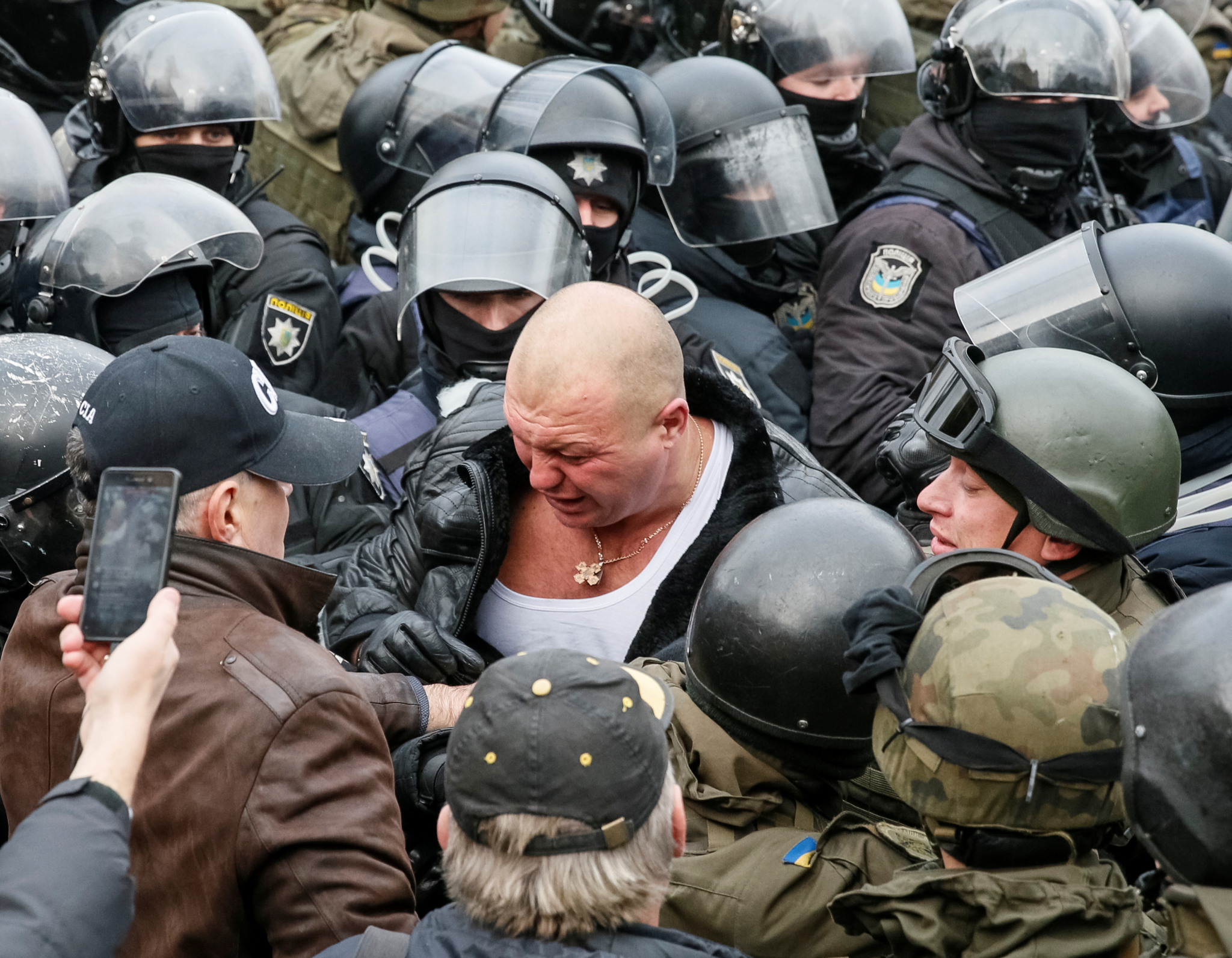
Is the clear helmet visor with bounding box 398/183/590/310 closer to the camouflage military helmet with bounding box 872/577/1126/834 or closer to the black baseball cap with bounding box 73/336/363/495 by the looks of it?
the black baseball cap with bounding box 73/336/363/495

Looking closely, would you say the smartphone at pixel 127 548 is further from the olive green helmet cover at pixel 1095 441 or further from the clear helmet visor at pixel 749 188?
Answer: the clear helmet visor at pixel 749 188

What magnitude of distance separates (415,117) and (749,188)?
156 centimetres

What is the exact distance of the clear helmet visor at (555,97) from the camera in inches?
189

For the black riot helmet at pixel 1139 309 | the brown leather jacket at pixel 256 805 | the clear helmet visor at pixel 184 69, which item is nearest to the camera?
the brown leather jacket at pixel 256 805

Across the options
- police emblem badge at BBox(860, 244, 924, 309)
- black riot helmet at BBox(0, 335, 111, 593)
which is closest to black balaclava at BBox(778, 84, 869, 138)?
police emblem badge at BBox(860, 244, 924, 309)

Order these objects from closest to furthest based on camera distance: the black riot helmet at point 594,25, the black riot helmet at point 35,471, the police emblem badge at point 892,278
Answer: the black riot helmet at point 35,471
the police emblem badge at point 892,278
the black riot helmet at point 594,25

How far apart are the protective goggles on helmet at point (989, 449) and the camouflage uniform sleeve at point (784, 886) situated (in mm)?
808

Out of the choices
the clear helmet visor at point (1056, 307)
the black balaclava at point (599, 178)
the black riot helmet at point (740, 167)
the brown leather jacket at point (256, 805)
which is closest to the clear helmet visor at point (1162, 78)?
the black riot helmet at point (740, 167)

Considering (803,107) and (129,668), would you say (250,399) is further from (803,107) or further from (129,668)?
(803,107)

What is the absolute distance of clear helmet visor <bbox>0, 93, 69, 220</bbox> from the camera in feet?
15.3

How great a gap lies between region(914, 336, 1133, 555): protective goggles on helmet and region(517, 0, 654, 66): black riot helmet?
16.3ft

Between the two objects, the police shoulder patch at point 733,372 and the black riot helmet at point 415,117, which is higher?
the black riot helmet at point 415,117

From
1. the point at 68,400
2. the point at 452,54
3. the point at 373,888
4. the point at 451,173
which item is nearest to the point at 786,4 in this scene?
the point at 452,54

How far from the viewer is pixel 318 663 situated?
207 cm
